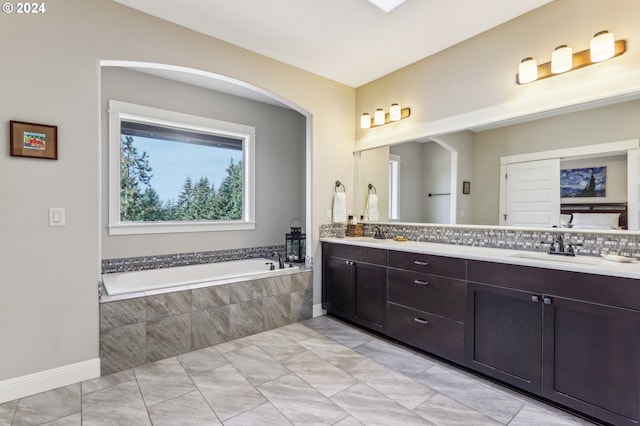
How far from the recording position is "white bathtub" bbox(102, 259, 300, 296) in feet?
8.83

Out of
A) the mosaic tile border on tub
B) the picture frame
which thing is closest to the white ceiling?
the picture frame

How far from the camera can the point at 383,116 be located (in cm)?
350

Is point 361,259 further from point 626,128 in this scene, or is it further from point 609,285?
point 626,128

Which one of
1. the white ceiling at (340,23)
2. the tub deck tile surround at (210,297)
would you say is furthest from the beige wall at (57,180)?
→ the tub deck tile surround at (210,297)

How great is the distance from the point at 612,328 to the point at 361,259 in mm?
1868

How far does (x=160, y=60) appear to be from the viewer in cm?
255

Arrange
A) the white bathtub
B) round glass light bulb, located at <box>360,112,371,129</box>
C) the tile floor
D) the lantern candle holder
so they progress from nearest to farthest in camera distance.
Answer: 1. the tile floor
2. the white bathtub
3. round glass light bulb, located at <box>360,112,371,129</box>
4. the lantern candle holder

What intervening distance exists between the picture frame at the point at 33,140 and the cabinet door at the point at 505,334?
3055mm

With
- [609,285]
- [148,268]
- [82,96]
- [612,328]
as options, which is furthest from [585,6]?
[148,268]

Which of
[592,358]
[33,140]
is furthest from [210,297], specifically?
[592,358]

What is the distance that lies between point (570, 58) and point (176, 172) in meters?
3.85

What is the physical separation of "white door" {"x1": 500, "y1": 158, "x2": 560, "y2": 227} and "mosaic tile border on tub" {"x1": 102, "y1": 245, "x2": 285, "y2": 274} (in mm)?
2911

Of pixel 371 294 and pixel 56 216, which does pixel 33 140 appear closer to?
pixel 56 216

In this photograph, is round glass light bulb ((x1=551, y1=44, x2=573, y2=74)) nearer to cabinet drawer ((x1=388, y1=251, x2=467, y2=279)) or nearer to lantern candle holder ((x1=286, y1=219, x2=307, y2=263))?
cabinet drawer ((x1=388, y1=251, x2=467, y2=279))
